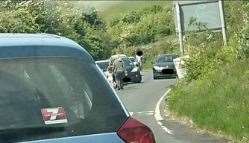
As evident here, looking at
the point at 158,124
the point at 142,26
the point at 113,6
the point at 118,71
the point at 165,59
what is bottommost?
the point at 142,26

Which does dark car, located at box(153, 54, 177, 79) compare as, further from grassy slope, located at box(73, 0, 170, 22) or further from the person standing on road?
grassy slope, located at box(73, 0, 170, 22)

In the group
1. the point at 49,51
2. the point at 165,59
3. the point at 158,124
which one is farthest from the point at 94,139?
the point at 165,59

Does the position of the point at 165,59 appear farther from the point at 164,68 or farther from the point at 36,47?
the point at 36,47

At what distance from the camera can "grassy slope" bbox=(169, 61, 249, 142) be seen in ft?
41.4

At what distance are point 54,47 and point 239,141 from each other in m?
7.88

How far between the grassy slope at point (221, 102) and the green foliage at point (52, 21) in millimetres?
13370

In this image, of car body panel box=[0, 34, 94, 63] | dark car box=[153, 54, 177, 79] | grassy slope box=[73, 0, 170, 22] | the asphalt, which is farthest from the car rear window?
car body panel box=[0, 34, 94, 63]

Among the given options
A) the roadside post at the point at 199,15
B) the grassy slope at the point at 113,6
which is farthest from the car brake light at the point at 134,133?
the grassy slope at the point at 113,6

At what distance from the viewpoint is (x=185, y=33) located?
24.4 m

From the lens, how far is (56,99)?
4.27m

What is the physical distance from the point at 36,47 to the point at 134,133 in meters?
0.79

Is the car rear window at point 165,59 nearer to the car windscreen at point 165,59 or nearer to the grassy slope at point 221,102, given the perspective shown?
the car windscreen at point 165,59

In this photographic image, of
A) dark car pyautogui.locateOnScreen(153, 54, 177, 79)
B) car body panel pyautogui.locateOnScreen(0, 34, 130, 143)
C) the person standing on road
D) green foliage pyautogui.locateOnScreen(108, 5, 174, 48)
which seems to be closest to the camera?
car body panel pyautogui.locateOnScreen(0, 34, 130, 143)

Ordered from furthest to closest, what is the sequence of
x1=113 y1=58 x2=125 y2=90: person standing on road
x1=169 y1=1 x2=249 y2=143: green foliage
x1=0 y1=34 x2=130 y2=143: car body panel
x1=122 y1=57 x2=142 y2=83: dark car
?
1. x1=122 y1=57 x2=142 y2=83: dark car
2. x1=113 y1=58 x2=125 y2=90: person standing on road
3. x1=169 y1=1 x2=249 y2=143: green foliage
4. x1=0 y1=34 x2=130 y2=143: car body panel
